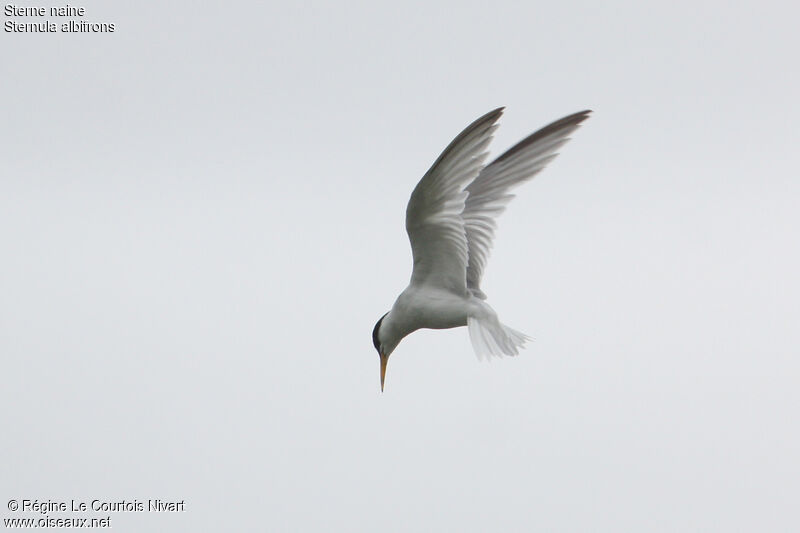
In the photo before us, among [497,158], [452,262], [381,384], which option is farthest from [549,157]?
[381,384]

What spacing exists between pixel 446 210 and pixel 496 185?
5.05ft

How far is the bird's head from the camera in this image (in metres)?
10.1

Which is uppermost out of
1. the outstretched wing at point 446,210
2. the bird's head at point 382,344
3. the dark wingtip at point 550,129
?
the dark wingtip at point 550,129

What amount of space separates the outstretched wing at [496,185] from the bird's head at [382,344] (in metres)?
0.83

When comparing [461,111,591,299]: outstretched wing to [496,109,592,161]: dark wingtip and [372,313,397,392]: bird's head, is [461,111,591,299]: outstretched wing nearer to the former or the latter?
[496,109,592,161]: dark wingtip

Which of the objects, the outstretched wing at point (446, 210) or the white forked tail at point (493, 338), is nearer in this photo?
the white forked tail at point (493, 338)

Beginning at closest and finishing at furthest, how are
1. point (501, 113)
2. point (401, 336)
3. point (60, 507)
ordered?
point (501, 113) < point (401, 336) < point (60, 507)

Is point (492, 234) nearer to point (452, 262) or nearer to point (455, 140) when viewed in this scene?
point (452, 262)

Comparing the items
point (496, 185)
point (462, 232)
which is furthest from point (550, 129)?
point (462, 232)

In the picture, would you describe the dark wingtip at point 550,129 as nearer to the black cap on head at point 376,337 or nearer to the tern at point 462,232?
the tern at point 462,232

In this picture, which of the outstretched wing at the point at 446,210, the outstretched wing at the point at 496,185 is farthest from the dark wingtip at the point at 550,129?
the outstretched wing at the point at 446,210

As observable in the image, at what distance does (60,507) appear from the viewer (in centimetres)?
1550

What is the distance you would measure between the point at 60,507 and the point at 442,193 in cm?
890

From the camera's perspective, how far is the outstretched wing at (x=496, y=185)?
9922 mm
